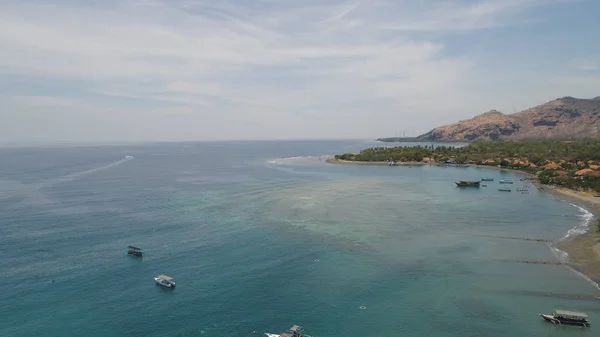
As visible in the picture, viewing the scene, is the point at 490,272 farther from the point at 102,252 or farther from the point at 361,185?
the point at 361,185

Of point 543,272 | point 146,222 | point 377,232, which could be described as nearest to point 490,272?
point 543,272

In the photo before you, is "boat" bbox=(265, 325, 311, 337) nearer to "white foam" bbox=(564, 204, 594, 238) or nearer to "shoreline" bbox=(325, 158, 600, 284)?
"shoreline" bbox=(325, 158, 600, 284)

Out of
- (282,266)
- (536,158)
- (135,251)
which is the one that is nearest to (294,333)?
(282,266)

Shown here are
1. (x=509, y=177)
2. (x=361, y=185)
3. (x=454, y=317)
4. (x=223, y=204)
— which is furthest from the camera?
(x=509, y=177)

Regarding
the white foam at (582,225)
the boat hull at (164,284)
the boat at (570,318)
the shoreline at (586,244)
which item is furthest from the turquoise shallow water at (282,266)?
the shoreline at (586,244)

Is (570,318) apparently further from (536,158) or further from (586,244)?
(536,158)

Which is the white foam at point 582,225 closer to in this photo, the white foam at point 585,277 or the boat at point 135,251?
the white foam at point 585,277
